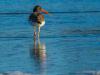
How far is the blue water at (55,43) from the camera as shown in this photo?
12.0 meters

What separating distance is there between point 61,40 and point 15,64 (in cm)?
355

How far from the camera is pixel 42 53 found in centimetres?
1391

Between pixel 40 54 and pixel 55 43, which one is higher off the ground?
pixel 55 43

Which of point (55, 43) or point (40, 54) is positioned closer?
point (40, 54)

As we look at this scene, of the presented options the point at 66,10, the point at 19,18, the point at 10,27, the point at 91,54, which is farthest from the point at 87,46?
the point at 66,10

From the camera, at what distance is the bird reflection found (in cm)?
1198

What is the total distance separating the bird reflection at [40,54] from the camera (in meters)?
12.0

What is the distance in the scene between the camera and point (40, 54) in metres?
13.8

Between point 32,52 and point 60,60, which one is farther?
point 32,52

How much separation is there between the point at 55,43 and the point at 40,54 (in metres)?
1.48

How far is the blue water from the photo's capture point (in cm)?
1197

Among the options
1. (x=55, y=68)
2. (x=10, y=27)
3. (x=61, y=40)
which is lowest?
(x=55, y=68)

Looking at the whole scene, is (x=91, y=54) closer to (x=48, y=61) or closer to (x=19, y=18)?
(x=48, y=61)

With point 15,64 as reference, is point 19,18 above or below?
above
